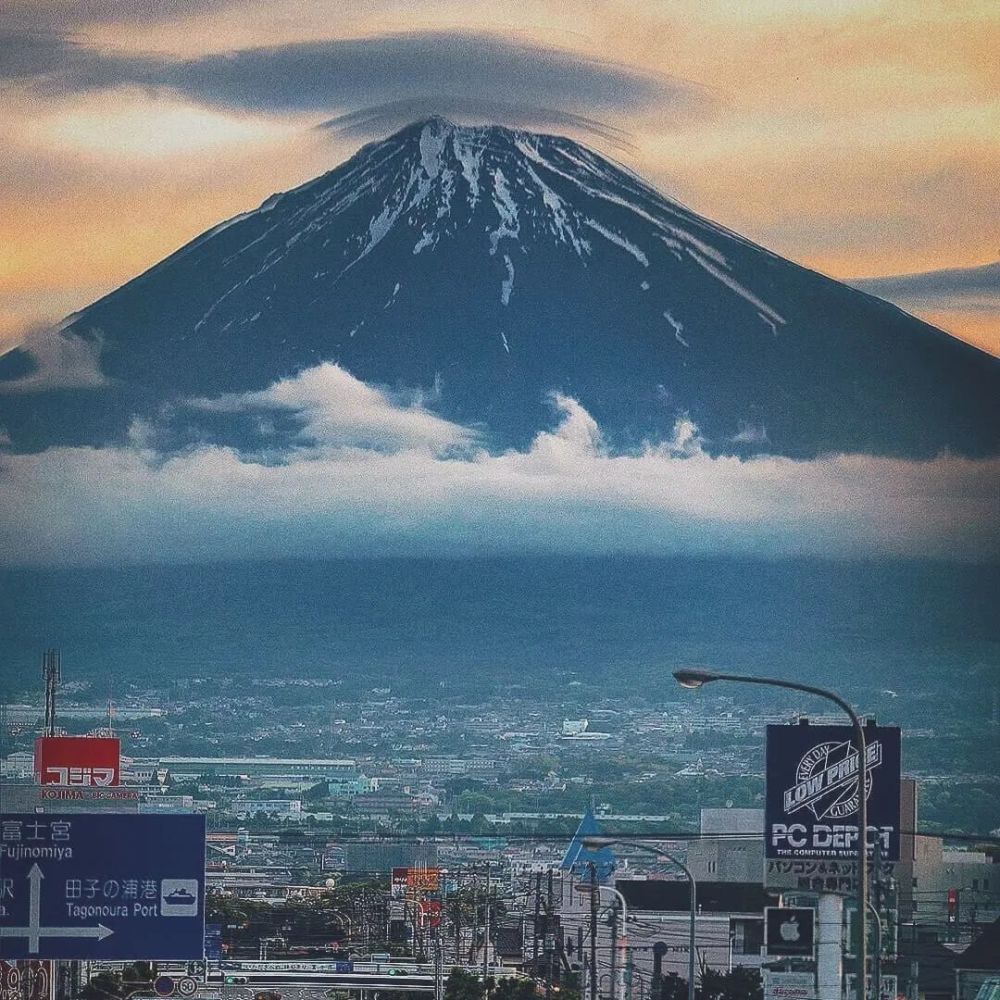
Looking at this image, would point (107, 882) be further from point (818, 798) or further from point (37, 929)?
point (818, 798)

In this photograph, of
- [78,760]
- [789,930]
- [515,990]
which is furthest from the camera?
[78,760]

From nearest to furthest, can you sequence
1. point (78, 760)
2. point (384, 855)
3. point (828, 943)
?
point (828, 943) → point (78, 760) → point (384, 855)

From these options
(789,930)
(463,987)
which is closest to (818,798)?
(789,930)

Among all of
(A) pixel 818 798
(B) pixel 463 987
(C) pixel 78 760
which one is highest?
(C) pixel 78 760

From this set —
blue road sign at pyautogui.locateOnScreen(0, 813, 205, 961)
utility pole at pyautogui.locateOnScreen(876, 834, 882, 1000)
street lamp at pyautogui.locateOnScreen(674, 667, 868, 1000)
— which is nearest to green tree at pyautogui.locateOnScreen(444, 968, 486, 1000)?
utility pole at pyautogui.locateOnScreen(876, 834, 882, 1000)

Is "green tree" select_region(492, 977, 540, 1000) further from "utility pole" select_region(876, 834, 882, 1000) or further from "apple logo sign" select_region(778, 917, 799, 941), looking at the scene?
"utility pole" select_region(876, 834, 882, 1000)

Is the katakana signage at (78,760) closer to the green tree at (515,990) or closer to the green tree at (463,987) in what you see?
the green tree at (463,987)

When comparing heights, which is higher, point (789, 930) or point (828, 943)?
point (789, 930)
